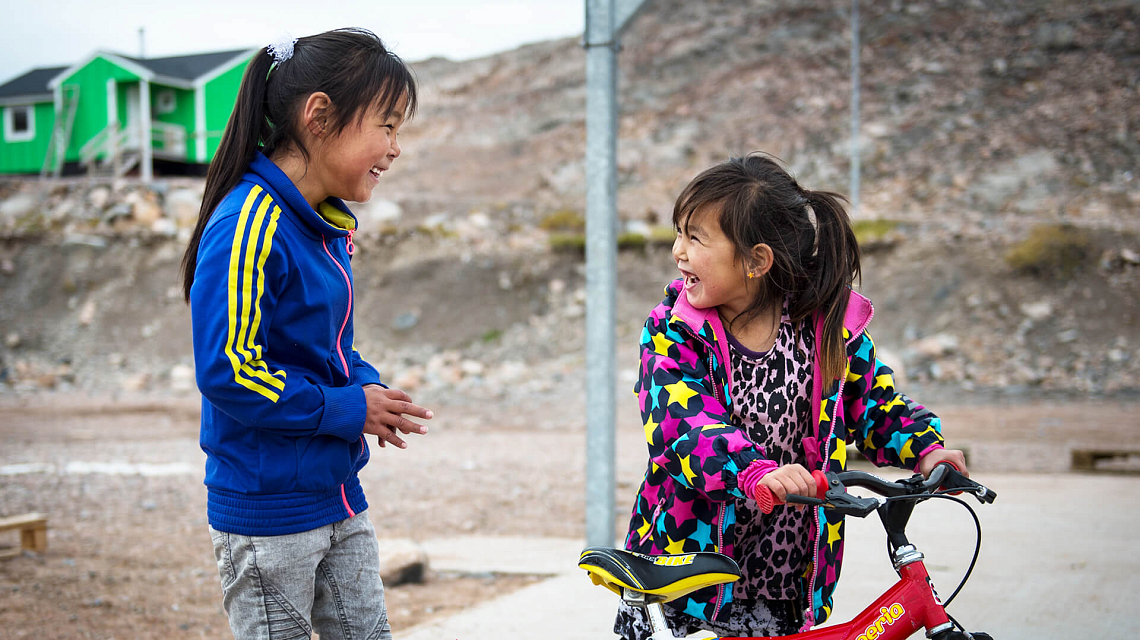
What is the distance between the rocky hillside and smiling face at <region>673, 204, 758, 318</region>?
41.2 feet

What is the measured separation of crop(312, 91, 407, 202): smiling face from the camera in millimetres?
1897

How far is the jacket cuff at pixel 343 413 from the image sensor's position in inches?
68.7

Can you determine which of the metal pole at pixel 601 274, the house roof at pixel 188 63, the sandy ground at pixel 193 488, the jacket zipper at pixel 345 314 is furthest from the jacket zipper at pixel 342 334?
the house roof at pixel 188 63

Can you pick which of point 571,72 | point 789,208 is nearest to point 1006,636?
point 789,208

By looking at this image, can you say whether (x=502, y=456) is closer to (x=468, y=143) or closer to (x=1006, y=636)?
(x=1006, y=636)

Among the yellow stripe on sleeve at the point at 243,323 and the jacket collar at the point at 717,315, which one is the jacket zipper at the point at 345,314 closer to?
the yellow stripe on sleeve at the point at 243,323

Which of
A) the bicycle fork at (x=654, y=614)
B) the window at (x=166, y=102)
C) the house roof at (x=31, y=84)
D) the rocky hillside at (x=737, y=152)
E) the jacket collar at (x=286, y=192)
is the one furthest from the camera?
the house roof at (x=31, y=84)

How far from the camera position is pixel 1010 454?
9367mm

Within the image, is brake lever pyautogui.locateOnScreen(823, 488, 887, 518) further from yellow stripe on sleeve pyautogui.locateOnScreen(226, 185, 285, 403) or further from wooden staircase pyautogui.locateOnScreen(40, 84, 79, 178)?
wooden staircase pyautogui.locateOnScreen(40, 84, 79, 178)

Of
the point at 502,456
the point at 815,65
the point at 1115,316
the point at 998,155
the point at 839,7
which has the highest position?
the point at 839,7

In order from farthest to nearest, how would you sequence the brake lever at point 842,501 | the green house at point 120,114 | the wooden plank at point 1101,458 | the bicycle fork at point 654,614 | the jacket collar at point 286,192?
the green house at point 120,114
the wooden plank at point 1101,458
the jacket collar at point 286,192
the bicycle fork at point 654,614
the brake lever at point 842,501

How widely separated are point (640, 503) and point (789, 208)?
28.6 inches

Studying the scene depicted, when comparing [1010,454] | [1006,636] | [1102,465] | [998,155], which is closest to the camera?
[1006,636]

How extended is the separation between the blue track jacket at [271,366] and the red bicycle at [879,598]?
0.55 metres
